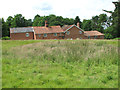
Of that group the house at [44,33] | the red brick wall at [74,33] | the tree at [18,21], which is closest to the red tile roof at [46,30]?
the house at [44,33]

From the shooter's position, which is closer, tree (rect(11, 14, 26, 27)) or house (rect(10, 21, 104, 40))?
house (rect(10, 21, 104, 40))

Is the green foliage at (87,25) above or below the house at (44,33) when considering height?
above

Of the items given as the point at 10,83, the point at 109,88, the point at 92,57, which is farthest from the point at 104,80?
the point at 92,57

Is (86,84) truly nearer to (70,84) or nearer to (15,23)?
(70,84)

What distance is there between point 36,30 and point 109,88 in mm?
45919

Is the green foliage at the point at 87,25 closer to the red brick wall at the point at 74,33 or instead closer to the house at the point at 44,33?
the house at the point at 44,33

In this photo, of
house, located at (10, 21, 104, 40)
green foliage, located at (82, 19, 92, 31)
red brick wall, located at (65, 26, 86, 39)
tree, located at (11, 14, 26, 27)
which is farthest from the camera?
green foliage, located at (82, 19, 92, 31)

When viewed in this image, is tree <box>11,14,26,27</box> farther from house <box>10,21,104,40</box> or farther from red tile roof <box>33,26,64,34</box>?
red tile roof <box>33,26,64,34</box>

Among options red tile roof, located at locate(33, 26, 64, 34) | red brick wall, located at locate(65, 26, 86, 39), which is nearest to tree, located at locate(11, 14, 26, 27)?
red tile roof, located at locate(33, 26, 64, 34)

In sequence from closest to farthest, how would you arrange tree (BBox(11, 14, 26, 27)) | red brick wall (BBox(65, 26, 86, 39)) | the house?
the house < red brick wall (BBox(65, 26, 86, 39)) < tree (BBox(11, 14, 26, 27))

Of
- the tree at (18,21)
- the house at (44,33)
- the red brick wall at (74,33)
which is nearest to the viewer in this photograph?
the house at (44,33)

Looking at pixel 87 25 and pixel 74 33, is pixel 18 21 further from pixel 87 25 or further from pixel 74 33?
pixel 87 25

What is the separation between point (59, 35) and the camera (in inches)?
2015

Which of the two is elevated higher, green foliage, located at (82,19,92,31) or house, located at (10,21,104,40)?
green foliage, located at (82,19,92,31)
